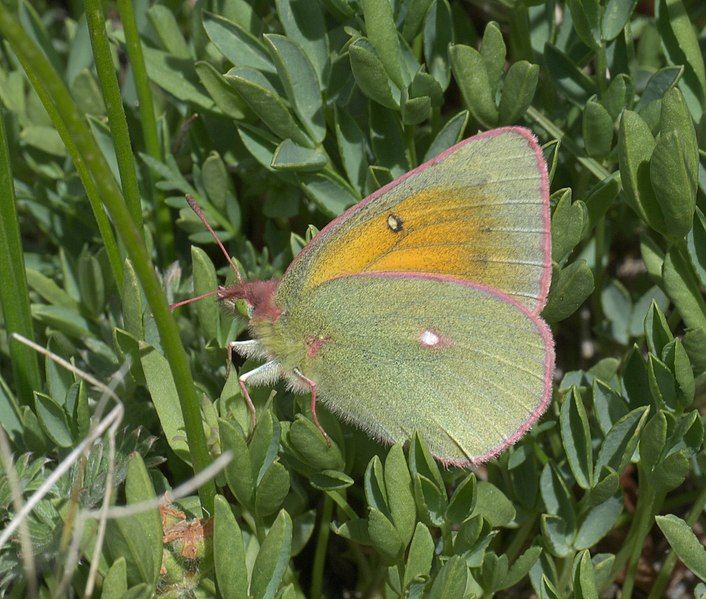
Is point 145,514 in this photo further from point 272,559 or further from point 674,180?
point 674,180

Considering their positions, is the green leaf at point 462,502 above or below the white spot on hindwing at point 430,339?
below

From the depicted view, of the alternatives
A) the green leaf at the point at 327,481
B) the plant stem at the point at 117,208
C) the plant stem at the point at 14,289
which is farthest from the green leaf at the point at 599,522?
the plant stem at the point at 14,289

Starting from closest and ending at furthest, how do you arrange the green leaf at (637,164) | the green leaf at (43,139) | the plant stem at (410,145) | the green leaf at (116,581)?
the green leaf at (116,581) < the green leaf at (637,164) < the plant stem at (410,145) < the green leaf at (43,139)

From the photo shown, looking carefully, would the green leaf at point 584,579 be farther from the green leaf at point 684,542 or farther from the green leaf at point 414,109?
the green leaf at point 414,109

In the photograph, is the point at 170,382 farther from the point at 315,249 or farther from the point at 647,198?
the point at 647,198

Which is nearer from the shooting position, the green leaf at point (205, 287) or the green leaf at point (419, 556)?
the green leaf at point (419, 556)

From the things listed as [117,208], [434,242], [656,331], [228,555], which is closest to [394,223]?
[434,242]
